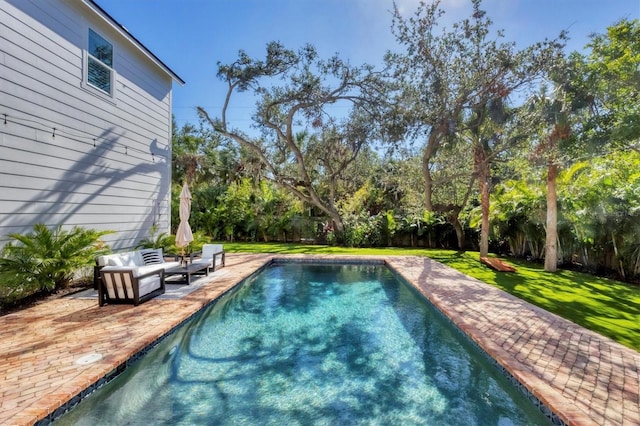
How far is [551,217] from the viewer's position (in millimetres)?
10648

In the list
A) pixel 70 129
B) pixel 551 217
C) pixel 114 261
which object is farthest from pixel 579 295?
pixel 70 129

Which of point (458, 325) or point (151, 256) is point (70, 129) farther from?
point (458, 325)

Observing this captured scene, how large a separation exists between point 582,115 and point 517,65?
4.24 m

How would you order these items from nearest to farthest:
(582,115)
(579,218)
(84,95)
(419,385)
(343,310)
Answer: (419,385), (343,310), (84,95), (582,115), (579,218)

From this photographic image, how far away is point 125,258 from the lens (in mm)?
7414

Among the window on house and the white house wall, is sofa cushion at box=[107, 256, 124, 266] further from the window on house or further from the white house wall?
the window on house

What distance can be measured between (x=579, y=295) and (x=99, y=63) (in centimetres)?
1315

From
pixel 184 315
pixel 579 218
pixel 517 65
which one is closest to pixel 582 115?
pixel 579 218

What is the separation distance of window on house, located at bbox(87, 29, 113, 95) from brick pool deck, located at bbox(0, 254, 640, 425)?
17.8 ft

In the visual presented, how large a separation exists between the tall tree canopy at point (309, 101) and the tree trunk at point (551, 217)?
26.4 ft

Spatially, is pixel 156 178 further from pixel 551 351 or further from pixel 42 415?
pixel 551 351

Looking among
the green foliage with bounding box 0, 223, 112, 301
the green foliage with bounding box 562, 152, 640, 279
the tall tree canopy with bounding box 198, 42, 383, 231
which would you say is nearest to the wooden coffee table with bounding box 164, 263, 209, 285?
the green foliage with bounding box 0, 223, 112, 301

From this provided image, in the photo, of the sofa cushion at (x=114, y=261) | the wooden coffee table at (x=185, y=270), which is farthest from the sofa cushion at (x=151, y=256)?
the sofa cushion at (x=114, y=261)

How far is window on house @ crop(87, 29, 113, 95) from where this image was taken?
26.8ft
